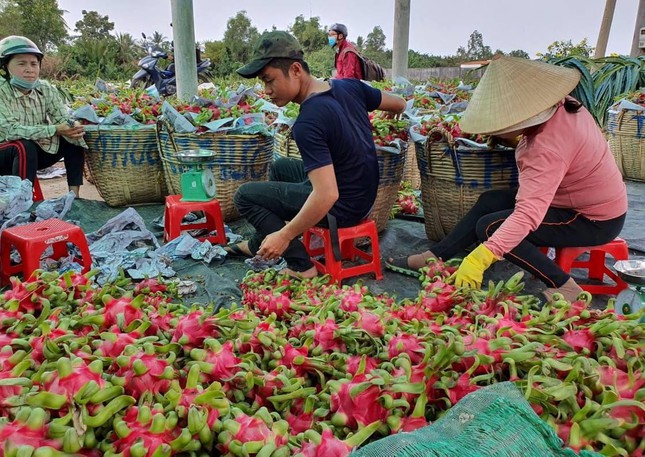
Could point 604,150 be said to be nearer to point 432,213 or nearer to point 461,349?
point 432,213

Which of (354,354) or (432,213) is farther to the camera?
(432,213)

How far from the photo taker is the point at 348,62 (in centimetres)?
603

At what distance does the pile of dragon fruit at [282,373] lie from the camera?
28.1 inches

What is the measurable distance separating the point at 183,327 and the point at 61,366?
28 centimetres

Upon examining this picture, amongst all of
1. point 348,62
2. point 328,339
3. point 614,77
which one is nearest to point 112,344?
point 328,339

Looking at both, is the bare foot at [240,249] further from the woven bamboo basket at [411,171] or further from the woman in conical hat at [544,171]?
the woven bamboo basket at [411,171]

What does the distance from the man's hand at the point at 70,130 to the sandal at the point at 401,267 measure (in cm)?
265

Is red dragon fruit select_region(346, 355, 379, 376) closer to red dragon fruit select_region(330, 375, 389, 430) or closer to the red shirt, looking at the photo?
red dragon fruit select_region(330, 375, 389, 430)

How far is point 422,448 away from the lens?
684 mm

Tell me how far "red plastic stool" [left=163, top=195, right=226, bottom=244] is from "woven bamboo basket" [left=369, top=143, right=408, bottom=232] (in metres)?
1.04

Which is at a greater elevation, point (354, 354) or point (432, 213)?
point (354, 354)

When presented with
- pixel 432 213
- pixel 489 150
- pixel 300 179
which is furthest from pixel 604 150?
pixel 300 179

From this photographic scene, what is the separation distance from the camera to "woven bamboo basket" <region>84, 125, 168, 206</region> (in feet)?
13.8

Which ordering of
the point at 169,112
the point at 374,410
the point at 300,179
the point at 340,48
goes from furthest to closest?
the point at 340,48 → the point at 169,112 → the point at 300,179 → the point at 374,410
